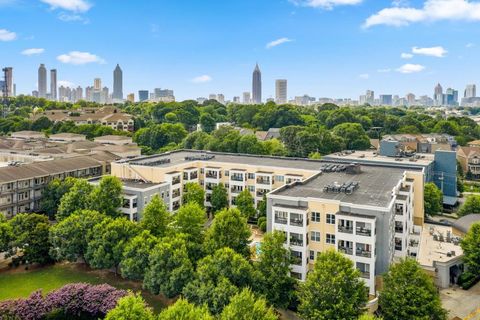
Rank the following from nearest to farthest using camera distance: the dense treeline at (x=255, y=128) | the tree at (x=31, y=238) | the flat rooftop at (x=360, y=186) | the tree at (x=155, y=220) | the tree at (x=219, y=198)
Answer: the flat rooftop at (x=360, y=186)
the tree at (x=31, y=238)
the tree at (x=155, y=220)
the tree at (x=219, y=198)
the dense treeline at (x=255, y=128)

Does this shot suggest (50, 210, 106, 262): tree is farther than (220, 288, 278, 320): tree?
Yes

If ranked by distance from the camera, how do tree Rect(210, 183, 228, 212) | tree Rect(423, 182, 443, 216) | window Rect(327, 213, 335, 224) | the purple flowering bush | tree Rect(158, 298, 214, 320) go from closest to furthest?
tree Rect(158, 298, 214, 320), the purple flowering bush, window Rect(327, 213, 335, 224), tree Rect(210, 183, 228, 212), tree Rect(423, 182, 443, 216)

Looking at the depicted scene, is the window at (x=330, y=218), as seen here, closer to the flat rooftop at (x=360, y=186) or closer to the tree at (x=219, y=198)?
the flat rooftop at (x=360, y=186)

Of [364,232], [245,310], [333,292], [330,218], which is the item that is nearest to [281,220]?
[330,218]

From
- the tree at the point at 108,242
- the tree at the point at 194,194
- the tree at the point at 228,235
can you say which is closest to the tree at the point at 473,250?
the tree at the point at 228,235

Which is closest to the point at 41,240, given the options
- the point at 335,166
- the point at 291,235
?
the point at 291,235

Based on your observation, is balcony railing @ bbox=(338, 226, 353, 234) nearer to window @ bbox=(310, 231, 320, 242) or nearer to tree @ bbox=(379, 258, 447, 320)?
window @ bbox=(310, 231, 320, 242)

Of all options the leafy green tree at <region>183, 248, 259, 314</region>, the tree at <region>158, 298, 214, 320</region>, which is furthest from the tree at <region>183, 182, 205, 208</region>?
the tree at <region>158, 298, 214, 320</region>

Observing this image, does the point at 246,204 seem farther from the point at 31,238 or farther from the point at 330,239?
the point at 31,238
